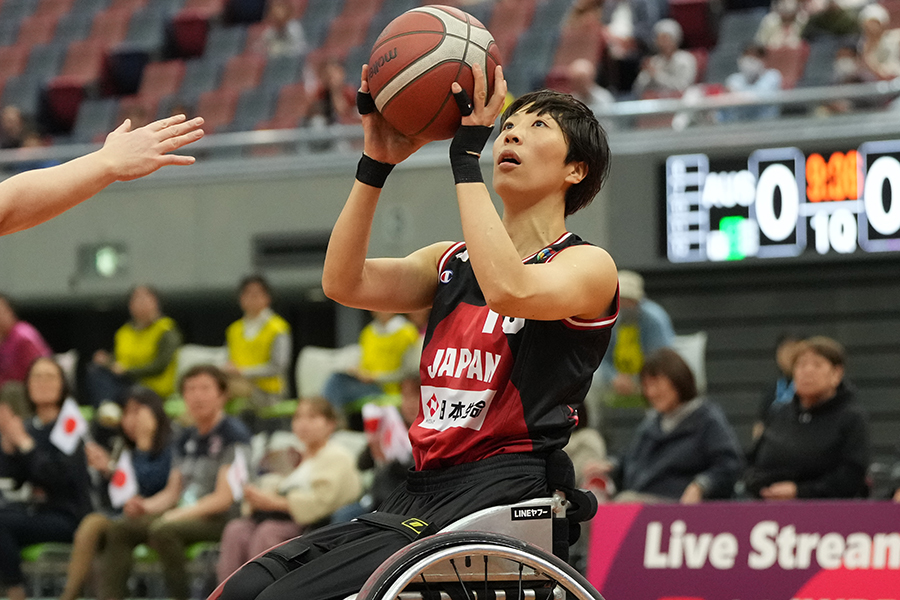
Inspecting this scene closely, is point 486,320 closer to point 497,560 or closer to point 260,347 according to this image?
point 497,560

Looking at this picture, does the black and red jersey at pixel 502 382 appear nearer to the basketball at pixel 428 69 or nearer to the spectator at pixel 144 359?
the basketball at pixel 428 69

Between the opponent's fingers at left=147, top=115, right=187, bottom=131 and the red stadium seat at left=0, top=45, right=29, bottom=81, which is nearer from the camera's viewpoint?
the opponent's fingers at left=147, top=115, right=187, bottom=131

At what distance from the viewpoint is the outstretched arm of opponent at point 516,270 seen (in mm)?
2902

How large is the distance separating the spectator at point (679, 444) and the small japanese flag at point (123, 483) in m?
2.97

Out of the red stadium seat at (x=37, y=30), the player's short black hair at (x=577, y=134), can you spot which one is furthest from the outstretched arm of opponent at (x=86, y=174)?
the red stadium seat at (x=37, y=30)

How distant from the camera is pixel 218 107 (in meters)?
13.1

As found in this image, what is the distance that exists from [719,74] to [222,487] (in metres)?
5.88

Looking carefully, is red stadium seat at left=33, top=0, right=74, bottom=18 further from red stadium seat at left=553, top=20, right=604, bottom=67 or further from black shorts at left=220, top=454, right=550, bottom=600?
black shorts at left=220, top=454, right=550, bottom=600

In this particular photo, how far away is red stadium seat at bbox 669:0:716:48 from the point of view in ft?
37.8

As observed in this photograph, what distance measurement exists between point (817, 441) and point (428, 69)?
3.91 m

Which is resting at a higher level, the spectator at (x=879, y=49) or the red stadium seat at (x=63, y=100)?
the red stadium seat at (x=63, y=100)

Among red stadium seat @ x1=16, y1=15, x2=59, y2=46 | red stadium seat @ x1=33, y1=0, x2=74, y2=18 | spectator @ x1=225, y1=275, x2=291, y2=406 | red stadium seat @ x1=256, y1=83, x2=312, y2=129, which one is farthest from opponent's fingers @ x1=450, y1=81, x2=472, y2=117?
red stadium seat @ x1=33, y1=0, x2=74, y2=18

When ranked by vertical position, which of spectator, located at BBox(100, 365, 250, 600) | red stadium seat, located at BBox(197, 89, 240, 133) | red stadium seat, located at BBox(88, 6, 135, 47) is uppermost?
red stadium seat, located at BBox(88, 6, 135, 47)

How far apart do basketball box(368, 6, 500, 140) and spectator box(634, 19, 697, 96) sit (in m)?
7.66
